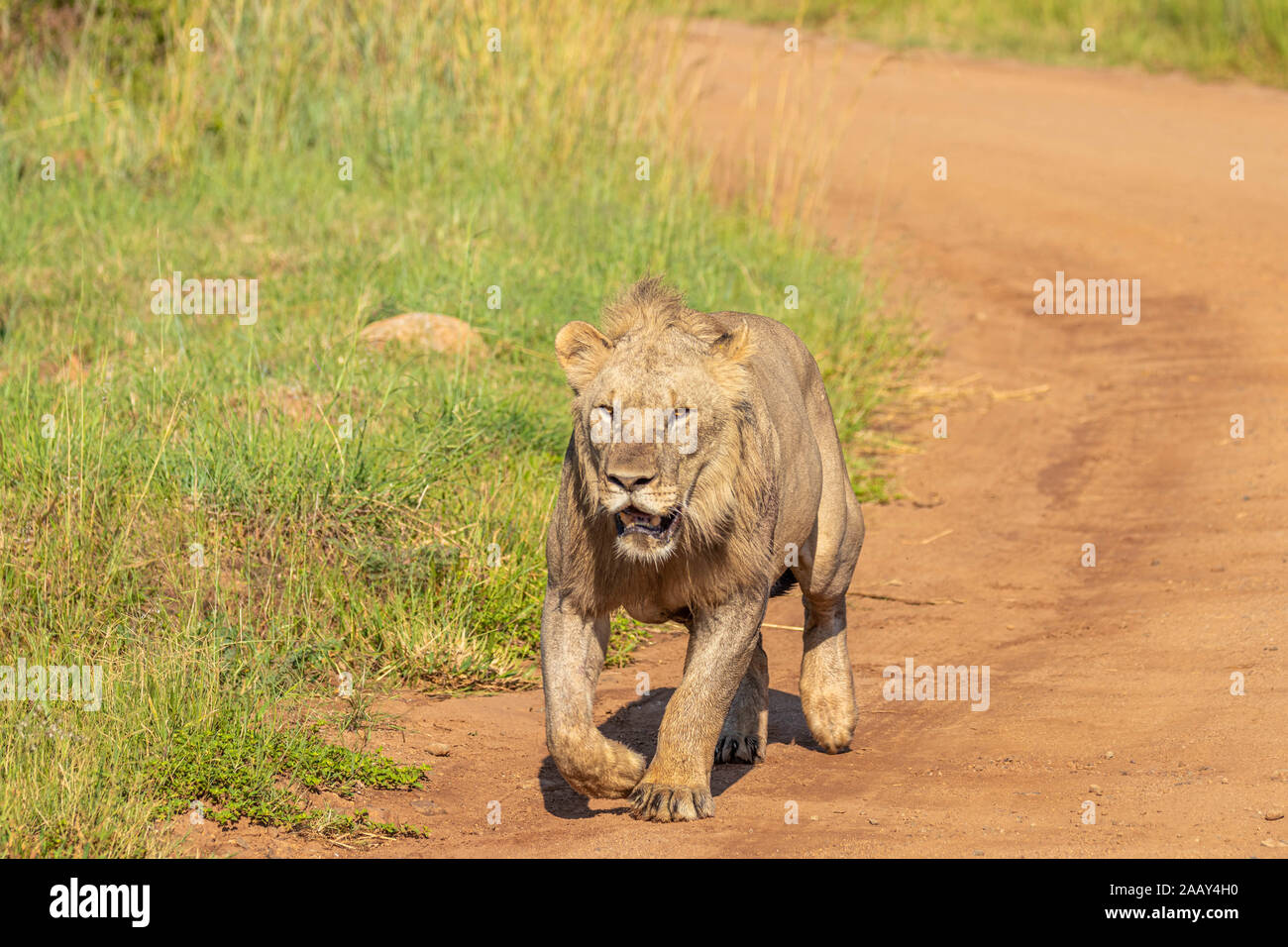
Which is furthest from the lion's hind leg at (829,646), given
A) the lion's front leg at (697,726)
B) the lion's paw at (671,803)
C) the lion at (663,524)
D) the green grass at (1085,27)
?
the green grass at (1085,27)

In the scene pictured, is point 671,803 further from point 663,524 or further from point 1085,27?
point 1085,27

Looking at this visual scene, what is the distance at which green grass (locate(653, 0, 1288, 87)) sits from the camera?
17.4m

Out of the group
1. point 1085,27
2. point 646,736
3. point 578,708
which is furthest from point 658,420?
point 1085,27

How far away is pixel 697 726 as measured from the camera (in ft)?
16.1

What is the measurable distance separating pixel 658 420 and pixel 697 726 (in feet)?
3.25

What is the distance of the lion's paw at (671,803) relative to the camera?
485cm

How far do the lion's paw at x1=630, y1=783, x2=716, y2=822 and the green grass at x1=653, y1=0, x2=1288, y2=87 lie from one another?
11.5 meters

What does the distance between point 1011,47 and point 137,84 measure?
37.0 ft

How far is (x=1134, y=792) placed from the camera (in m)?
5.02

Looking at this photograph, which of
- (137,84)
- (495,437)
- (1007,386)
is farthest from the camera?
(137,84)

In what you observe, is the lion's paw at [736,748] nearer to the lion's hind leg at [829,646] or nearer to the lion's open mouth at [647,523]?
the lion's hind leg at [829,646]

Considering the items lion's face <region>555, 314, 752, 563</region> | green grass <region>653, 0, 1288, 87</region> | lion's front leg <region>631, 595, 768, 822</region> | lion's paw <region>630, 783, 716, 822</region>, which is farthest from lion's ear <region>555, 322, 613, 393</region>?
green grass <region>653, 0, 1288, 87</region>
